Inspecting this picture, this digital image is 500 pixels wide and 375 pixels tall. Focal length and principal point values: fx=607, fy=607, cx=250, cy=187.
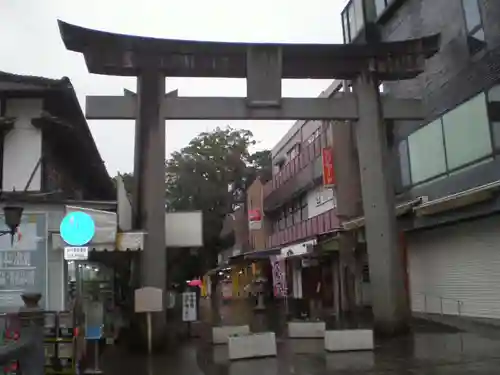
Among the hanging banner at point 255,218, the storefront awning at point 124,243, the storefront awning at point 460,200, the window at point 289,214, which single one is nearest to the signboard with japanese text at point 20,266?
the storefront awning at point 124,243

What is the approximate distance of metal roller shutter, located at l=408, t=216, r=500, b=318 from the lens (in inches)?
756

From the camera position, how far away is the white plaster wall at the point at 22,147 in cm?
1669

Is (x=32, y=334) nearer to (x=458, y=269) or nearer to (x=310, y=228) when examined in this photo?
(x=458, y=269)

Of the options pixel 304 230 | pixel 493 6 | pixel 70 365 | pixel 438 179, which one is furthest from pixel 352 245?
pixel 70 365

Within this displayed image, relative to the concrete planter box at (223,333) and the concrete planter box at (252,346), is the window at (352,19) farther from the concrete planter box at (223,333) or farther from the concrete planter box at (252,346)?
the concrete planter box at (252,346)

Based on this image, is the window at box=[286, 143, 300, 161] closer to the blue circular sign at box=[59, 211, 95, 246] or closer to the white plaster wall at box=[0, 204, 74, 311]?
the white plaster wall at box=[0, 204, 74, 311]

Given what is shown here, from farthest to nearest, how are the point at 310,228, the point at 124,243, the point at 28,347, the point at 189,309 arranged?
1. the point at 310,228
2. the point at 189,309
3. the point at 124,243
4. the point at 28,347

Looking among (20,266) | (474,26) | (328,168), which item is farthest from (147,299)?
(328,168)

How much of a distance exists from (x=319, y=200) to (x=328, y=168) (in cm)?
713

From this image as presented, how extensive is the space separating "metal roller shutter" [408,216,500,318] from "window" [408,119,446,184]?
6.87ft

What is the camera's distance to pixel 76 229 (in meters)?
11.0

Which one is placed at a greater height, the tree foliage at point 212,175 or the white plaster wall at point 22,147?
the tree foliage at point 212,175

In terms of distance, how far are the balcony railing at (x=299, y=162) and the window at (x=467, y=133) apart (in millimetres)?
9338

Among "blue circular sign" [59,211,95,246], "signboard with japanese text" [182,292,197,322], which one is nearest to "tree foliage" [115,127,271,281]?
"signboard with japanese text" [182,292,197,322]
